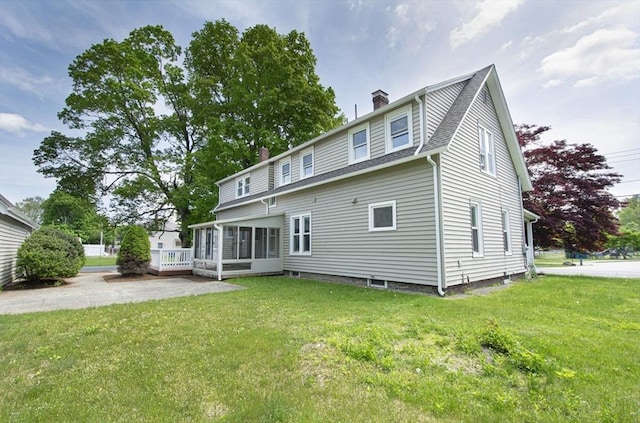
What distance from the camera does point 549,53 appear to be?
11.5m

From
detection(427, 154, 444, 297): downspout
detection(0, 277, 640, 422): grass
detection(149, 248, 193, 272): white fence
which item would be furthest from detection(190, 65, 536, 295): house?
detection(0, 277, 640, 422): grass

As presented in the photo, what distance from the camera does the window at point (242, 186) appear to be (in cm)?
1812

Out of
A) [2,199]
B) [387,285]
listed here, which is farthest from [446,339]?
[2,199]

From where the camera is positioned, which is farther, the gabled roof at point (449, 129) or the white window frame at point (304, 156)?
the white window frame at point (304, 156)

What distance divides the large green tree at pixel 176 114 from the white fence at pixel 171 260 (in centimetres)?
577

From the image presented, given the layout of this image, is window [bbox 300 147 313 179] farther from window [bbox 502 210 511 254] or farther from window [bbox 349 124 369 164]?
window [bbox 502 210 511 254]

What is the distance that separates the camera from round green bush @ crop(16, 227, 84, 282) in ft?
35.1

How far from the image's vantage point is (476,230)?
32.5ft

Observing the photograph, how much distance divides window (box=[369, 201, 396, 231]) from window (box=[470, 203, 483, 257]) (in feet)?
9.06

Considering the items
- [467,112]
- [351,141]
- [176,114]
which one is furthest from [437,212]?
[176,114]

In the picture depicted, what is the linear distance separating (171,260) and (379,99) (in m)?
12.8

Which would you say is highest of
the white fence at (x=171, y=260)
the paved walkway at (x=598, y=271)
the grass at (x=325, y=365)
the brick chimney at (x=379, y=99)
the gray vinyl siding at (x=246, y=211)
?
the brick chimney at (x=379, y=99)

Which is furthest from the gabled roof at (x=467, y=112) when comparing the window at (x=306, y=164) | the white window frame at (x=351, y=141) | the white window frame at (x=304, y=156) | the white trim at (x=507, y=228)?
the window at (x=306, y=164)

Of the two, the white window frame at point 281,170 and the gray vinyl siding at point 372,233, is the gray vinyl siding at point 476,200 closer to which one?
the gray vinyl siding at point 372,233
